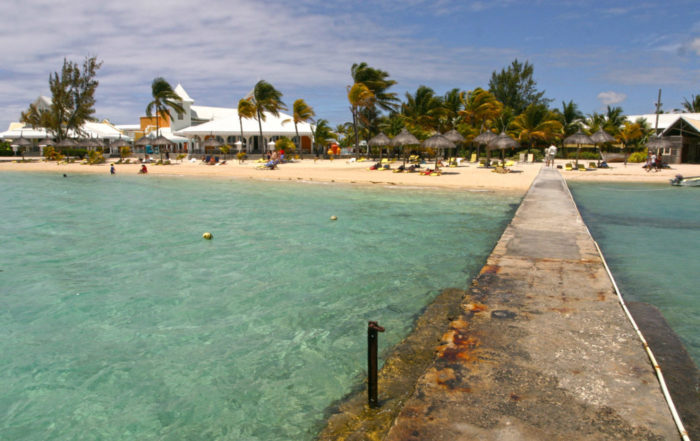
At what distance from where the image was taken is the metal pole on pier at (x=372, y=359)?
9.37ft

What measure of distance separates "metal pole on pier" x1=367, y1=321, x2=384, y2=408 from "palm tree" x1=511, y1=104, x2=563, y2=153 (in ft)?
120

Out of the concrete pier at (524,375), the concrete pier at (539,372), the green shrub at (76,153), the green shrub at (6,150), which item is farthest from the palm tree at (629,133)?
the green shrub at (6,150)

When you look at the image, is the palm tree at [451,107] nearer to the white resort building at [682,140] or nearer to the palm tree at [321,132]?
the palm tree at [321,132]

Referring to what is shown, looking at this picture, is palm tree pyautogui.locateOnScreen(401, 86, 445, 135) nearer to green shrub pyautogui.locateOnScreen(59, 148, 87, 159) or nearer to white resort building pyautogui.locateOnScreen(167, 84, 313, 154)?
white resort building pyautogui.locateOnScreen(167, 84, 313, 154)

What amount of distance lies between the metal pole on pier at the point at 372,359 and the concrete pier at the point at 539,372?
319mm

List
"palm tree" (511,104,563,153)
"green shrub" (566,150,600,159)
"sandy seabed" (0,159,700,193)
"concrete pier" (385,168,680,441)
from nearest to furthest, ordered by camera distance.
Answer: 1. "concrete pier" (385,168,680,441)
2. "sandy seabed" (0,159,700,193)
3. "palm tree" (511,104,563,153)
4. "green shrub" (566,150,600,159)

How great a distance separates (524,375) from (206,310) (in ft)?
14.7

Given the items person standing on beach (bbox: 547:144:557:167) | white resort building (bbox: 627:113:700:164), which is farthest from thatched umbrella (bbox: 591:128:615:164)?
white resort building (bbox: 627:113:700:164)

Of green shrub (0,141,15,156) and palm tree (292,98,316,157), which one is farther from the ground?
palm tree (292,98,316,157)

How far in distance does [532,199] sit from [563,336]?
996cm

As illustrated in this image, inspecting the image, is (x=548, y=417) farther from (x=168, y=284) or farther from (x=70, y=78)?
(x=70, y=78)

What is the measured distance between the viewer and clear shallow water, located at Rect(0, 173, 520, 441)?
3.96 m

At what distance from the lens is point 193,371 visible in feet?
15.1

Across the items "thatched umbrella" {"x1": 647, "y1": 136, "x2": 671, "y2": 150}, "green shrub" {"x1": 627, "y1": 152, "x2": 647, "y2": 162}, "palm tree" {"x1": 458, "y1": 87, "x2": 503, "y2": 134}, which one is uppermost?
"palm tree" {"x1": 458, "y1": 87, "x2": 503, "y2": 134}
